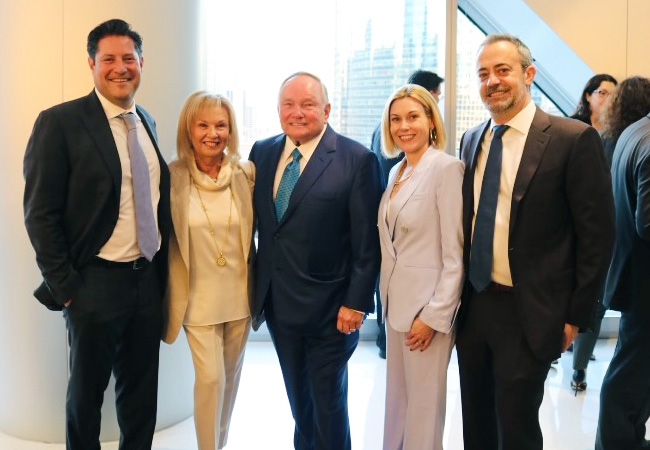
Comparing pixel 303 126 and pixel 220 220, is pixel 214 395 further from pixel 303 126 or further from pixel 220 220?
pixel 303 126

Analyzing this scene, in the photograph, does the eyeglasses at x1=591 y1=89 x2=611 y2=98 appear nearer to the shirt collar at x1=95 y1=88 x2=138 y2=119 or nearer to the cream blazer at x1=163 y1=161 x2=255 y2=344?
the cream blazer at x1=163 y1=161 x2=255 y2=344

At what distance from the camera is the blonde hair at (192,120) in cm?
252

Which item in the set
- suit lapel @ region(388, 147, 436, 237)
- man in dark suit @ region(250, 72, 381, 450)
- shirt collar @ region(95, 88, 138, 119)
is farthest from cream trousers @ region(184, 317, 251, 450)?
shirt collar @ region(95, 88, 138, 119)

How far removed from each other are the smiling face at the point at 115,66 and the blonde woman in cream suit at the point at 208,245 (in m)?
0.26

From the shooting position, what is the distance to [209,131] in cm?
249

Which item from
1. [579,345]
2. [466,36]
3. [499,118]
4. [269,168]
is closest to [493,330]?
[499,118]

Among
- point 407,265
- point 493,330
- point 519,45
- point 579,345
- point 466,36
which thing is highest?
point 466,36

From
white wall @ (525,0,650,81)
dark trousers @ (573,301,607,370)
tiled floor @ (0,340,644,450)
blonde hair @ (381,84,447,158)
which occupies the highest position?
white wall @ (525,0,650,81)

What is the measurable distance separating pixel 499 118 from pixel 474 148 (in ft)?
0.48

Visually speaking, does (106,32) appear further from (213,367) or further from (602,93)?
(602,93)

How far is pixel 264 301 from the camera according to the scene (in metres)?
2.56

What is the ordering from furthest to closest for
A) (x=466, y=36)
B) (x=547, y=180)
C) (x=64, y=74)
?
(x=466, y=36)
(x=64, y=74)
(x=547, y=180)

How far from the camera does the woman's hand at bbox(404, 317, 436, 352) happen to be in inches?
90.4

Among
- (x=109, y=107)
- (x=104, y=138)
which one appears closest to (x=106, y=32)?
(x=109, y=107)
